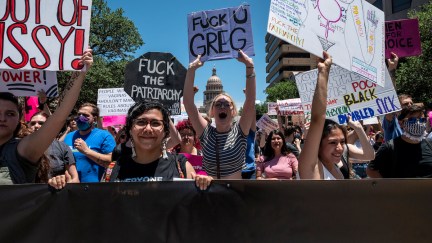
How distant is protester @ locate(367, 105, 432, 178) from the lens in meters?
3.84

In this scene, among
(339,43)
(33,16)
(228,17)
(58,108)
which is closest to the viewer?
(58,108)

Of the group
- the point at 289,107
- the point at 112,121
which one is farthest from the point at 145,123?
the point at 289,107

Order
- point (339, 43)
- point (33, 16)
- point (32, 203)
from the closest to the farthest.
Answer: point (32, 203)
point (33, 16)
point (339, 43)

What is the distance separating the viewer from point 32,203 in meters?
2.33

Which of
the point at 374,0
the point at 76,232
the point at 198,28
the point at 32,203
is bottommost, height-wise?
the point at 76,232

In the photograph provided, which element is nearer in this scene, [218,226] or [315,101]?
[218,226]

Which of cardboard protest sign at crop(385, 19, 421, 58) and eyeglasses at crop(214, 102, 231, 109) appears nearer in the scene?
eyeglasses at crop(214, 102, 231, 109)

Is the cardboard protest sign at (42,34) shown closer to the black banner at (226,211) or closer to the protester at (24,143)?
the protester at (24,143)

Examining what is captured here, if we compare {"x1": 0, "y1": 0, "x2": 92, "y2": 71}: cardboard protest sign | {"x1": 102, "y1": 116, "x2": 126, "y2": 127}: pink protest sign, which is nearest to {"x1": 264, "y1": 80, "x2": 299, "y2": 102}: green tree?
{"x1": 102, "y1": 116, "x2": 126, "y2": 127}: pink protest sign

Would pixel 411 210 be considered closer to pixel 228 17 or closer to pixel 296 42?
pixel 296 42

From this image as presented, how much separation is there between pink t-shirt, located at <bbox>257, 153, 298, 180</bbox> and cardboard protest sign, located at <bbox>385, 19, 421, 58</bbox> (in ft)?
6.42

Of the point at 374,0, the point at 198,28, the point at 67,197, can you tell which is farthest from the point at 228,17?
the point at 374,0

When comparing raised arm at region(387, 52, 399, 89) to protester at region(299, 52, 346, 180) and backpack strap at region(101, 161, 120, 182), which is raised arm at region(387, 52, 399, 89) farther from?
backpack strap at region(101, 161, 120, 182)

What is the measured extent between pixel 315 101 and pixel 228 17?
6.58ft
